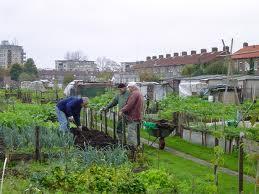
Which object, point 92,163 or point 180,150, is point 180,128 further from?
point 92,163

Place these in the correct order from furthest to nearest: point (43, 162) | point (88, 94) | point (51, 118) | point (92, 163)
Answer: point (88, 94) < point (51, 118) < point (43, 162) < point (92, 163)

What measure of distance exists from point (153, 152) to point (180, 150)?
118 centimetres

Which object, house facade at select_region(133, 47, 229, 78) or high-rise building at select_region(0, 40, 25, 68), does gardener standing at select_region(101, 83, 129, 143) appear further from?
high-rise building at select_region(0, 40, 25, 68)

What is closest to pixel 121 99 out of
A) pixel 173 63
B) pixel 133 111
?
pixel 133 111

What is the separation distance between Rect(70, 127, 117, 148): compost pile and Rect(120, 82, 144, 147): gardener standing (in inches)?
21.7

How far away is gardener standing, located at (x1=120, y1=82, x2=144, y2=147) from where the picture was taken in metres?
11.7

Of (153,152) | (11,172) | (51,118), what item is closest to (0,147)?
(11,172)

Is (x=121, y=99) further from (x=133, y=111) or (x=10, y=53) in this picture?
(x=10, y=53)

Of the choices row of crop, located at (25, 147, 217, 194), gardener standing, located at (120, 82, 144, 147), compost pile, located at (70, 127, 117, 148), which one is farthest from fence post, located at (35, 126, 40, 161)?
row of crop, located at (25, 147, 217, 194)

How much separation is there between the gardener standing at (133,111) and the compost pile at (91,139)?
21.7 inches

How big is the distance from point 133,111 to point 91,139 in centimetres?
134

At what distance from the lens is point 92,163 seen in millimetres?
7891

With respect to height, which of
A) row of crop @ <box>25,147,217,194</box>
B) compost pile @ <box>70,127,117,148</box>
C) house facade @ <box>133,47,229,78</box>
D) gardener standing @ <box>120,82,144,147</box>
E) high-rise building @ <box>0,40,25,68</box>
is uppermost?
high-rise building @ <box>0,40,25,68</box>

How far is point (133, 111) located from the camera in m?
11.8
